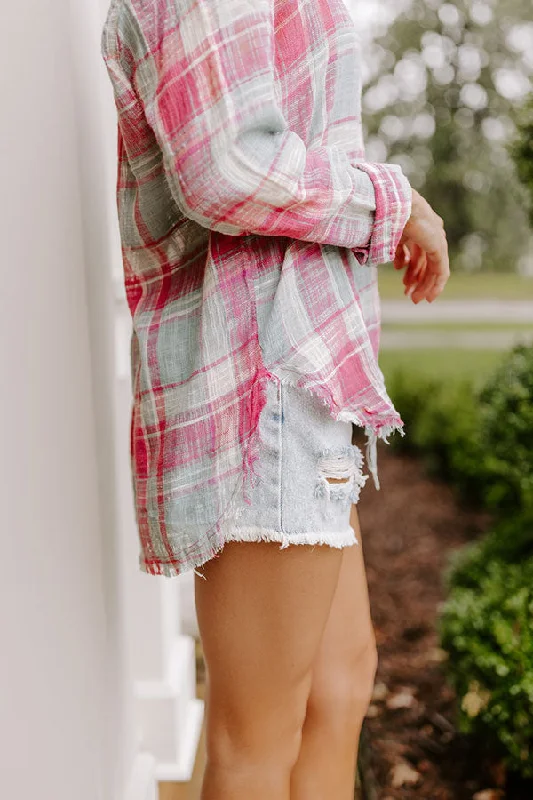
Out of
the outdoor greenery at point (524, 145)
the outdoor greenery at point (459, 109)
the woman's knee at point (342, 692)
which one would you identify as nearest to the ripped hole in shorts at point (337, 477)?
the woman's knee at point (342, 692)

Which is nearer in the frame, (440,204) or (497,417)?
(497,417)

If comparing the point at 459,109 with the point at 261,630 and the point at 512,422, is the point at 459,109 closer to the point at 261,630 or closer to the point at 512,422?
the point at 512,422

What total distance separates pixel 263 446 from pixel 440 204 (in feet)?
10.2

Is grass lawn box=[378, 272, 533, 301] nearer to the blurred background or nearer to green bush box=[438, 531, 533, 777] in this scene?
the blurred background

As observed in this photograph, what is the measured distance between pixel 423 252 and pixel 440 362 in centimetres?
367

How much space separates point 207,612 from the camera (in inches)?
39.3

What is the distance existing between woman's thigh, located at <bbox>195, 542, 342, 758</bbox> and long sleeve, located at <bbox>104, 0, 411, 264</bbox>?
1.24 ft

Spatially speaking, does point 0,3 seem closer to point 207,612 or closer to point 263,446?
point 263,446

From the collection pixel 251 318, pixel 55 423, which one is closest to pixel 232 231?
pixel 251 318

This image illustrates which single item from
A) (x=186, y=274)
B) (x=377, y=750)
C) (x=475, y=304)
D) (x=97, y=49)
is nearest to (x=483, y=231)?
(x=475, y=304)

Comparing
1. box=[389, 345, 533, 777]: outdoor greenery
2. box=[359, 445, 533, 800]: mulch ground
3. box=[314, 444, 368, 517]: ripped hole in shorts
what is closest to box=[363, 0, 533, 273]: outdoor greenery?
box=[359, 445, 533, 800]: mulch ground

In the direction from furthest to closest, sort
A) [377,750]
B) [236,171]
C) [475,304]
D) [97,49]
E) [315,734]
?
[475,304], [377,750], [97,49], [315,734], [236,171]

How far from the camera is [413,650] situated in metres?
2.90

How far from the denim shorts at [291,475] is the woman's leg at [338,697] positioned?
0.24 metres
